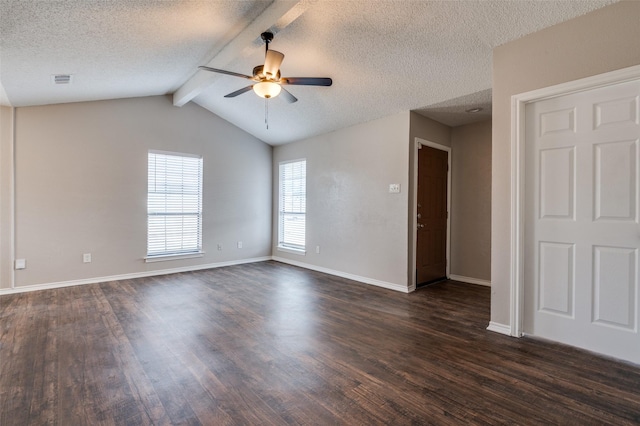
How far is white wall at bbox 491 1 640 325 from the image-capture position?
2322mm

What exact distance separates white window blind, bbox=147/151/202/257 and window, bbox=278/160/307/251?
67.0 inches

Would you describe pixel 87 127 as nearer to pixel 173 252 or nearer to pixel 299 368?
pixel 173 252

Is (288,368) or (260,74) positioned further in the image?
(260,74)

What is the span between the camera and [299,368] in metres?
2.29

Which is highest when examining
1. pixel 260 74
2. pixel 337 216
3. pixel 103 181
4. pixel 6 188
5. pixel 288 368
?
pixel 260 74

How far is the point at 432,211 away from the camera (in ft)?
16.0

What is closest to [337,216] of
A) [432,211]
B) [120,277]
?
[432,211]

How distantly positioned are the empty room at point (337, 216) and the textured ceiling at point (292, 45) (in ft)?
0.09

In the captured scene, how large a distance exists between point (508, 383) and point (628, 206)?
1.63 metres

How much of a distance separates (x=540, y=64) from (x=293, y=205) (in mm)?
4662

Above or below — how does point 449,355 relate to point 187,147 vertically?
below

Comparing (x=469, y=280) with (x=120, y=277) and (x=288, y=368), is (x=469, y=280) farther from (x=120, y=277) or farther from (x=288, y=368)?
(x=120, y=277)

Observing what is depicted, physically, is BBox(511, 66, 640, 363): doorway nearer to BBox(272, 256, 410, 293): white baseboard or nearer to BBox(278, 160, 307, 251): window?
BBox(272, 256, 410, 293): white baseboard

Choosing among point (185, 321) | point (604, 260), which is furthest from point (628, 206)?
point (185, 321)
